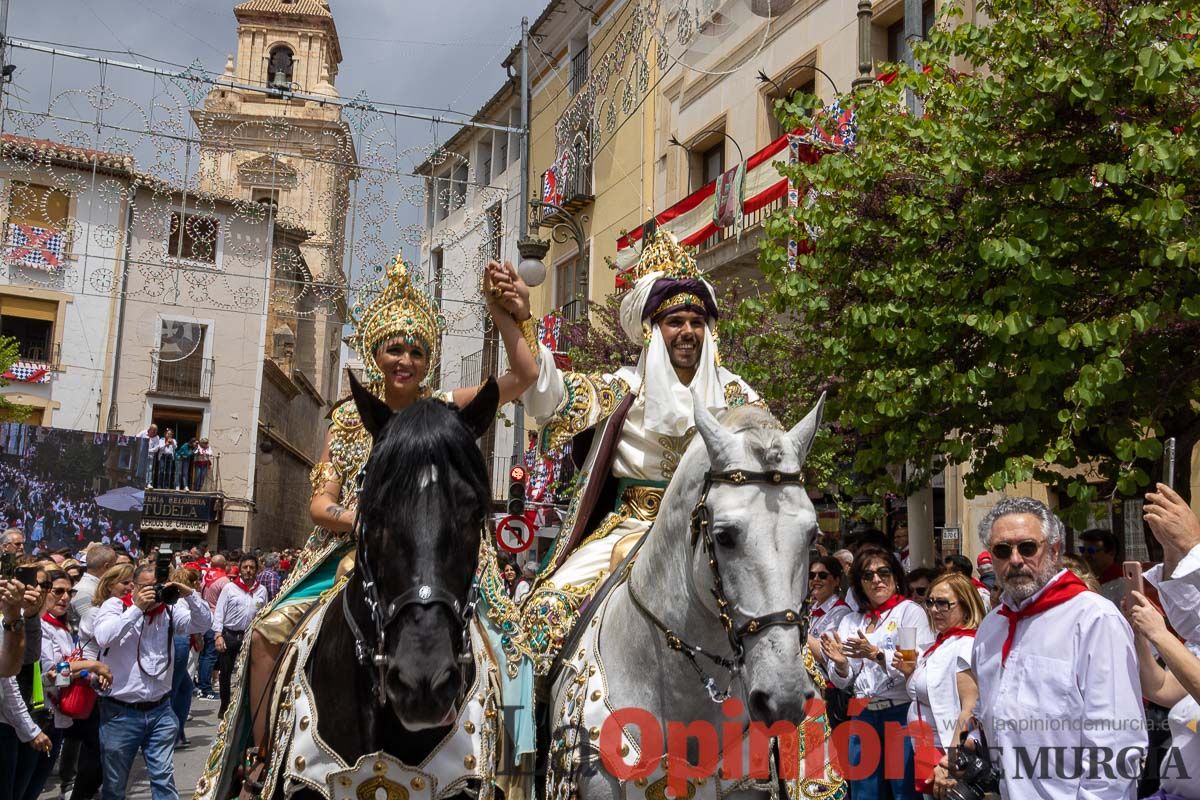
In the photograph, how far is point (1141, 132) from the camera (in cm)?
784

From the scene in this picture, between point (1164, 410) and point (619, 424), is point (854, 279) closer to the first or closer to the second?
point (1164, 410)

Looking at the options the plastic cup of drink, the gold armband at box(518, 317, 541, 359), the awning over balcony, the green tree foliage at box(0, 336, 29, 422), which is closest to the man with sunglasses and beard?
the plastic cup of drink

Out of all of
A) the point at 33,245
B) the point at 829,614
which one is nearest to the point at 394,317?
the point at 829,614

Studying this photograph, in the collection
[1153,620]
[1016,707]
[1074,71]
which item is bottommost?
[1016,707]

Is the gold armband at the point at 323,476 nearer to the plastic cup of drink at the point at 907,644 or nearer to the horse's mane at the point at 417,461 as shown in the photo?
the horse's mane at the point at 417,461

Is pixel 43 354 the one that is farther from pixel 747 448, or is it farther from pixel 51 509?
pixel 747 448

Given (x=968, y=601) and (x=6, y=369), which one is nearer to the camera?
(x=968, y=601)

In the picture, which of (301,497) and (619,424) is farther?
(301,497)

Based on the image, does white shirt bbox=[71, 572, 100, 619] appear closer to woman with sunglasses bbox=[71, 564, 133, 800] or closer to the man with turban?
woman with sunglasses bbox=[71, 564, 133, 800]

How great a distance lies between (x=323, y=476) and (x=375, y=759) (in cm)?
144

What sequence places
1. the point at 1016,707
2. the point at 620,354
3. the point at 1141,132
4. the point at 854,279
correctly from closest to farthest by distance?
the point at 1016,707 → the point at 1141,132 → the point at 854,279 → the point at 620,354

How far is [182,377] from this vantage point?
41.7 meters

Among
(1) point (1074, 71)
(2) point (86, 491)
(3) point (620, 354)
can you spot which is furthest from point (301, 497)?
(1) point (1074, 71)

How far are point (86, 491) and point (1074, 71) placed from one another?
1918cm
